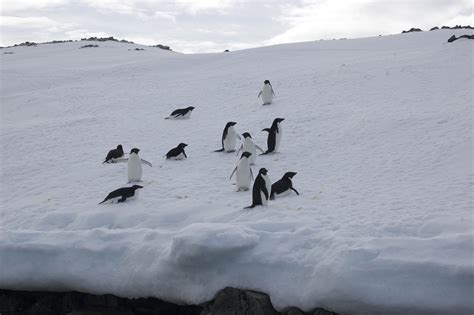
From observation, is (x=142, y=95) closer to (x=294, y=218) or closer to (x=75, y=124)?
(x=75, y=124)

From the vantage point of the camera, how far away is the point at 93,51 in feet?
105

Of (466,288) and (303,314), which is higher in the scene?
(466,288)

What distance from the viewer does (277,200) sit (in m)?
8.40

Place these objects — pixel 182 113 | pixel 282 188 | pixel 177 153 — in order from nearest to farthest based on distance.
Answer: pixel 282 188 < pixel 177 153 < pixel 182 113

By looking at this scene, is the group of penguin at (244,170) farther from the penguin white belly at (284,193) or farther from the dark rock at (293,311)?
the dark rock at (293,311)

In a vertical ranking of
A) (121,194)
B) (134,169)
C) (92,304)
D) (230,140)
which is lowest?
(92,304)

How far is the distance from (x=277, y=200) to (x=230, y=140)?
139 inches

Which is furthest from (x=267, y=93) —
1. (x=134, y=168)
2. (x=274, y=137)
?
(x=134, y=168)

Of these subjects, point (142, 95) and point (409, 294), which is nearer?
point (409, 294)

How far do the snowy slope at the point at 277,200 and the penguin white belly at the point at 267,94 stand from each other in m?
0.30

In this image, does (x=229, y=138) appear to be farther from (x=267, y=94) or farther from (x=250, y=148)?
(x=267, y=94)

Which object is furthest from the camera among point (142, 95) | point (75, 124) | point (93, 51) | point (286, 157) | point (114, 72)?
point (93, 51)

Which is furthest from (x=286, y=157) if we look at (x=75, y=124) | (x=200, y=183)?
(x=75, y=124)

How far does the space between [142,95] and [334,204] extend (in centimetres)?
1272
